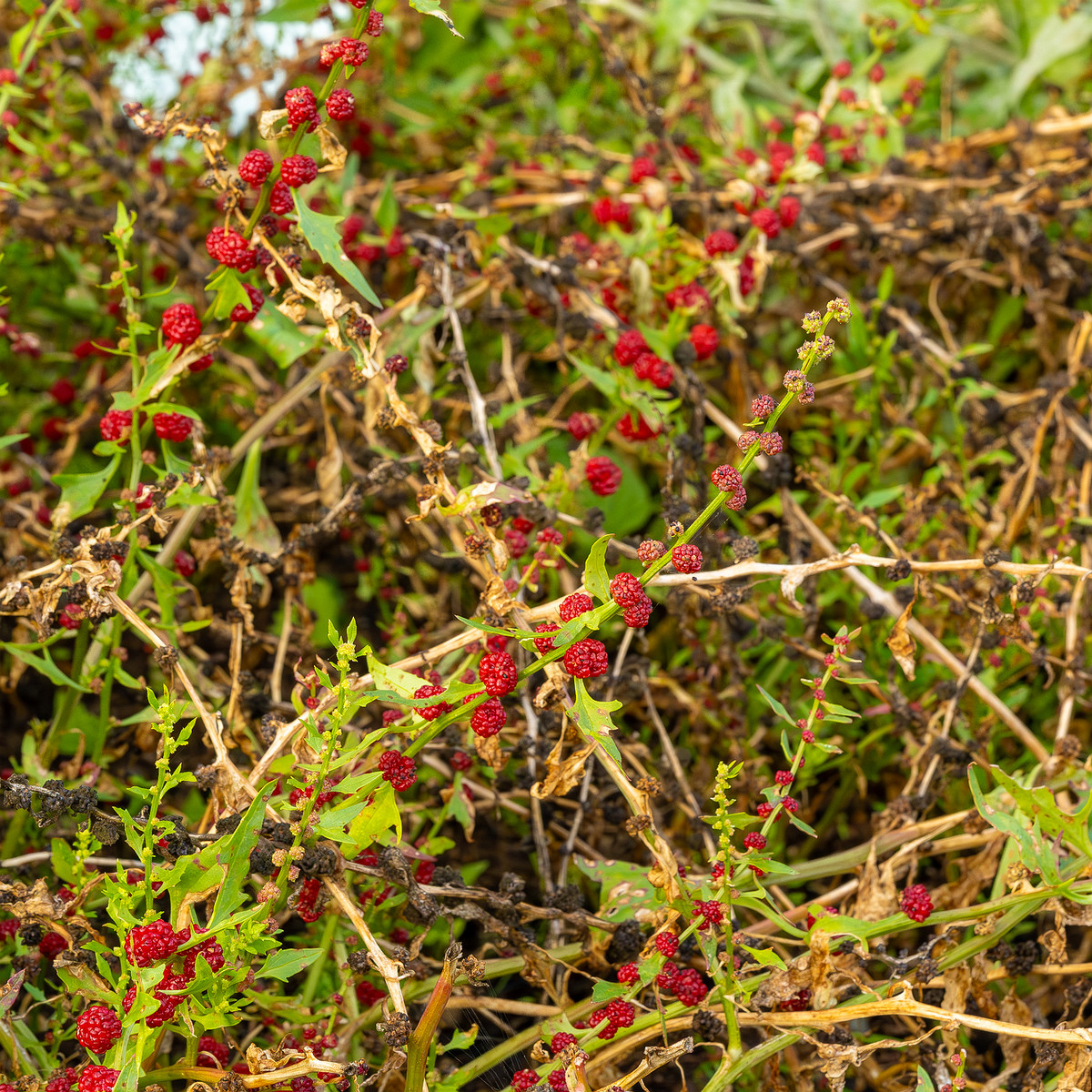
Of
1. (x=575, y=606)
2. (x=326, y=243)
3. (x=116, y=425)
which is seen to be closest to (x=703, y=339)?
(x=326, y=243)

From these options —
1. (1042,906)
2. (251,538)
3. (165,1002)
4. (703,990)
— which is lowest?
(1042,906)

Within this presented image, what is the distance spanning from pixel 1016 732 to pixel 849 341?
931 mm

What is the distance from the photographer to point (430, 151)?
299 centimetres

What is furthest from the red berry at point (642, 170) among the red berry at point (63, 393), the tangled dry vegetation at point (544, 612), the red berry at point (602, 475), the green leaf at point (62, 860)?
the green leaf at point (62, 860)

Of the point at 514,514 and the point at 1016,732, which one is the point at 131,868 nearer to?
the point at 514,514

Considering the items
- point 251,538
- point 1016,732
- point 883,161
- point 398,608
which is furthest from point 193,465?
point 883,161

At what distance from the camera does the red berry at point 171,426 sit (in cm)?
160

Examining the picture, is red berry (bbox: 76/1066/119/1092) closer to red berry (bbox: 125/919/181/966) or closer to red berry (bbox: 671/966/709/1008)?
red berry (bbox: 125/919/181/966)

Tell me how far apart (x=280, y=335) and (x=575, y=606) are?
0.91m

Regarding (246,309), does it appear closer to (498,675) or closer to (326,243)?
(326,243)

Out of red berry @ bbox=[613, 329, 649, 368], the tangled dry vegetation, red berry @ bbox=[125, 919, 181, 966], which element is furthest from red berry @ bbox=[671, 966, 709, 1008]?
red berry @ bbox=[613, 329, 649, 368]

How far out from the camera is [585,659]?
4.05ft

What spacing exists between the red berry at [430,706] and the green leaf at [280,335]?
75 cm

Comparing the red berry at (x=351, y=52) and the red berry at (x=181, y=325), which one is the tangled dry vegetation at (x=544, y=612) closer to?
the red berry at (x=181, y=325)
